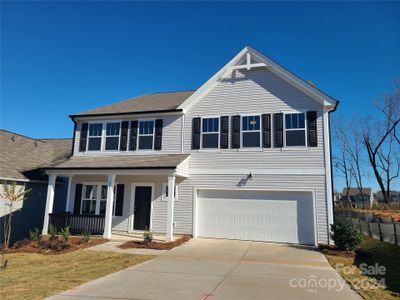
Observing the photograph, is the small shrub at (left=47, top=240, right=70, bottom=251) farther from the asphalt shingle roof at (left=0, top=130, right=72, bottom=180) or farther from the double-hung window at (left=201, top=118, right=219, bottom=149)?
the double-hung window at (left=201, top=118, right=219, bottom=149)

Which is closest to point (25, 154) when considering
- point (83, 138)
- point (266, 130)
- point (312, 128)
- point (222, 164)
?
point (83, 138)

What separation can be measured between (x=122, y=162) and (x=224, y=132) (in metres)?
5.22

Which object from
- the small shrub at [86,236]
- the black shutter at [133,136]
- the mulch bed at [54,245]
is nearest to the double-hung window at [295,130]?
the black shutter at [133,136]

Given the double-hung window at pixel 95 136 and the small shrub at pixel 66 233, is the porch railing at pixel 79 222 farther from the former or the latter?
the double-hung window at pixel 95 136

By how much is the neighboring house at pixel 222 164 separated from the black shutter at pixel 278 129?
0.05 m

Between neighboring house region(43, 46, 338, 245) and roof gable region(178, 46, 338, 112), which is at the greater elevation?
roof gable region(178, 46, 338, 112)

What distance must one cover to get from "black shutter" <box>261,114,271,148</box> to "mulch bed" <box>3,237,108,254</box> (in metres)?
8.47

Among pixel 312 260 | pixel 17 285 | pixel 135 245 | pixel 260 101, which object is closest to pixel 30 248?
pixel 135 245

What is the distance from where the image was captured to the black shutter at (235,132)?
15.2 meters

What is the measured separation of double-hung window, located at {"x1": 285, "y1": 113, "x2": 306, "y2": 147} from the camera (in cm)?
1447

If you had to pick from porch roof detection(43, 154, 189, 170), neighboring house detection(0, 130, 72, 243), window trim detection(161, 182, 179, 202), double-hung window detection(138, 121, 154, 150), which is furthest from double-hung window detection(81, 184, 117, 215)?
neighboring house detection(0, 130, 72, 243)

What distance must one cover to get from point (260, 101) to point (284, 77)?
1.58m

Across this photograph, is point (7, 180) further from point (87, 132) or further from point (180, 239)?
point (180, 239)

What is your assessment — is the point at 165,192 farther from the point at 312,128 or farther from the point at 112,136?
the point at 312,128
